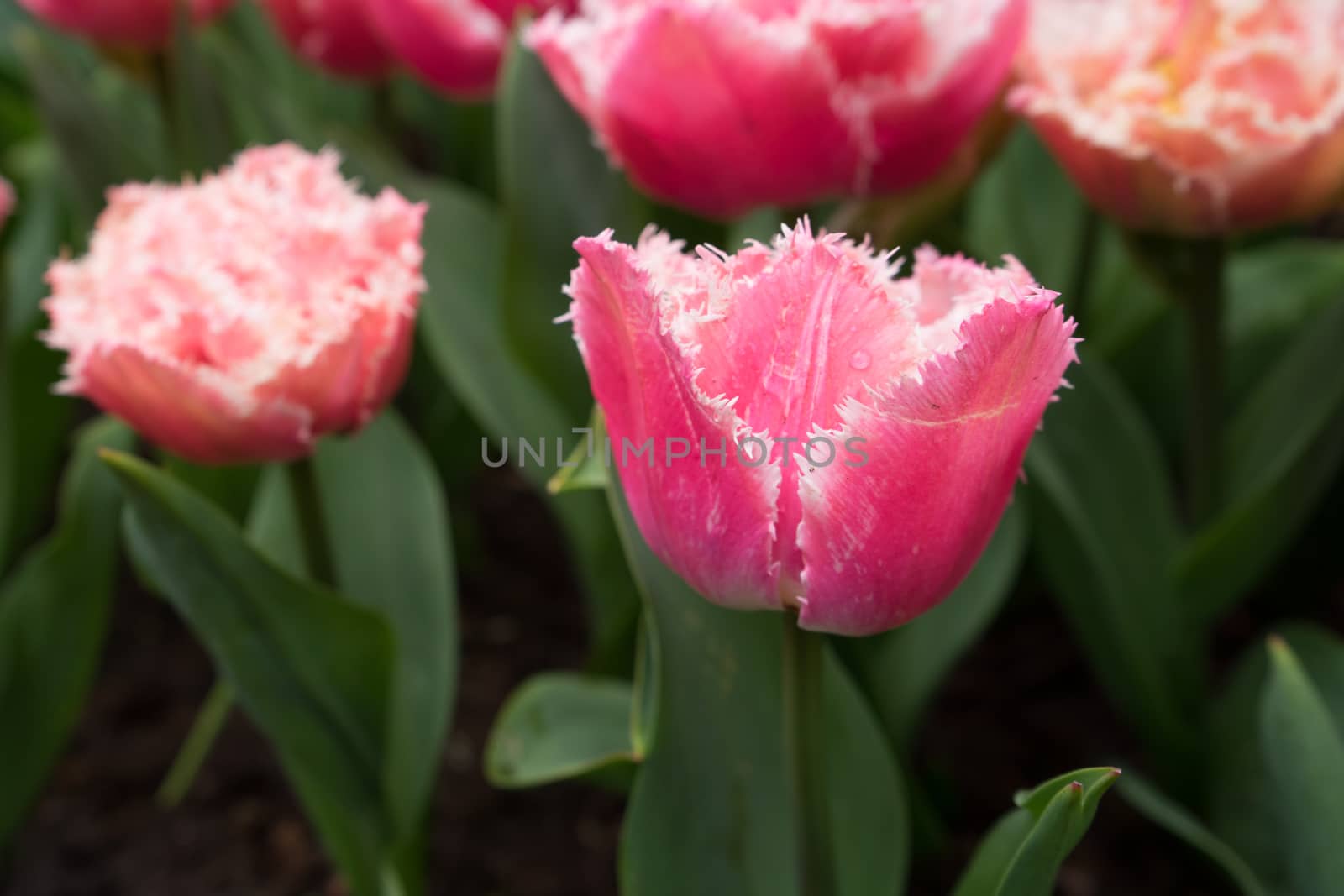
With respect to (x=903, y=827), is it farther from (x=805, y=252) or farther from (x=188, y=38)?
(x=188, y=38)

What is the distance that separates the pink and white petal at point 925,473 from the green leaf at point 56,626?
465 millimetres

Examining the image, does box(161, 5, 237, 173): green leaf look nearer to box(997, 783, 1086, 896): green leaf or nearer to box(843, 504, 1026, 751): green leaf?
box(843, 504, 1026, 751): green leaf

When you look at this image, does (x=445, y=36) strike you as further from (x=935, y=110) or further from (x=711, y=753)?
(x=711, y=753)

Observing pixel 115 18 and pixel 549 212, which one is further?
pixel 115 18

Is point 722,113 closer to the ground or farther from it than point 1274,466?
farther from it

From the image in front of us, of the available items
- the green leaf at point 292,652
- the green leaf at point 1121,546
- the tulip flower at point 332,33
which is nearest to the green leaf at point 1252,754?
the green leaf at point 1121,546

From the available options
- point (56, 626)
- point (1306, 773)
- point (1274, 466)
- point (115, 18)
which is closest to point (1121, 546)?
point (1274, 466)

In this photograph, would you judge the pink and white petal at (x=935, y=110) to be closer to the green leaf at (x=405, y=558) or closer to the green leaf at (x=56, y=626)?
the green leaf at (x=405, y=558)

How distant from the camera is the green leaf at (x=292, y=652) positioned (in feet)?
1.67

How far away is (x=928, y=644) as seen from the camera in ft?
2.24

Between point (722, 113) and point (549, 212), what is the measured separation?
0.24m

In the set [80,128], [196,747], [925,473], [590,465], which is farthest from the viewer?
[196,747]

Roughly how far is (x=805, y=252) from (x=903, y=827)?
30 cm

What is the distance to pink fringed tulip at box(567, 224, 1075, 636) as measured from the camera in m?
0.31
